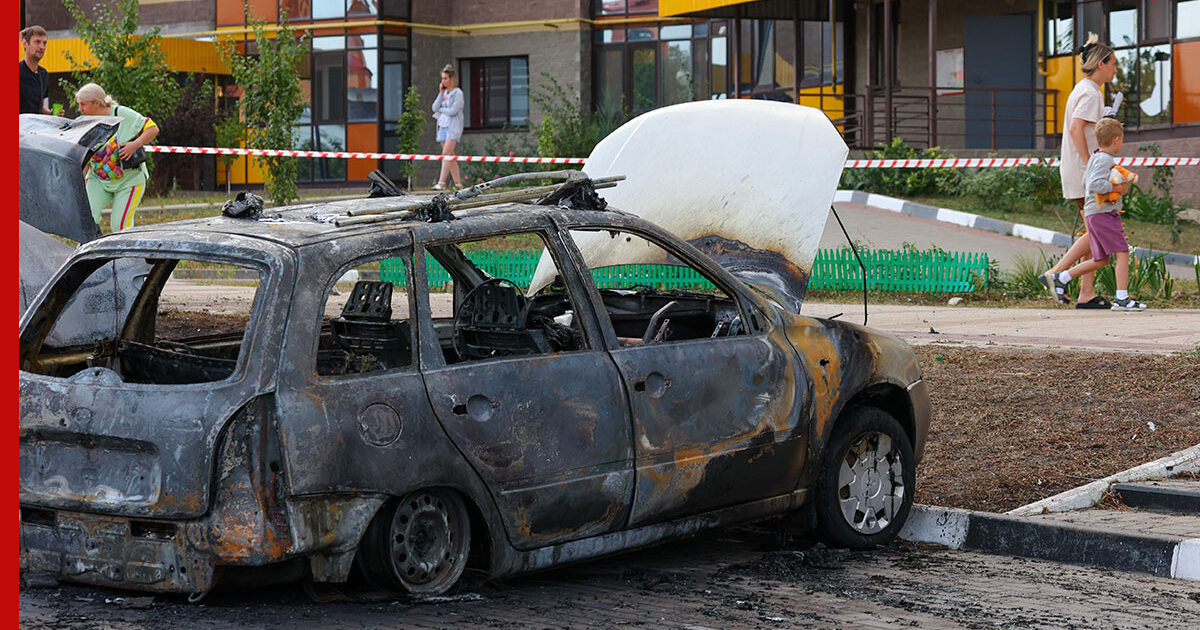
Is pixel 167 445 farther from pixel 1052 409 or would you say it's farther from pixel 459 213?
pixel 1052 409

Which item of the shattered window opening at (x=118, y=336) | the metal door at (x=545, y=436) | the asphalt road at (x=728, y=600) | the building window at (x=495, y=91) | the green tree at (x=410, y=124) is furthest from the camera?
the building window at (x=495, y=91)

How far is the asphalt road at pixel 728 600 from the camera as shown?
16.2 feet

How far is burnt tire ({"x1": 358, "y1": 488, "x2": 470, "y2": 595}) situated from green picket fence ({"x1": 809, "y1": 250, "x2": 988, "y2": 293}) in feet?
36.8

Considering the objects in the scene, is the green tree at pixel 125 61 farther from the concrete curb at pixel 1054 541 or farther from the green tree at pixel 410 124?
the concrete curb at pixel 1054 541

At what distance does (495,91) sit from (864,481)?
32.7 m

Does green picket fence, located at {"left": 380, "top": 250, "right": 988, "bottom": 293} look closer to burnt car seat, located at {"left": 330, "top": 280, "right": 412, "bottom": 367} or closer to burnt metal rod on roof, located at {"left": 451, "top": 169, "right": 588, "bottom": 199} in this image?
burnt metal rod on roof, located at {"left": 451, "top": 169, "right": 588, "bottom": 199}

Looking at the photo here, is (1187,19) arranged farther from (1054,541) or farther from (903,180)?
(1054,541)

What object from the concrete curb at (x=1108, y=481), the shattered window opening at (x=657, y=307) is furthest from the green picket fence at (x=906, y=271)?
the shattered window opening at (x=657, y=307)

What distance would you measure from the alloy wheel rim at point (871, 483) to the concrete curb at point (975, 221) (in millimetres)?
10927

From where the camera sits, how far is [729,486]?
233 inches

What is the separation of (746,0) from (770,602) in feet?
77.7

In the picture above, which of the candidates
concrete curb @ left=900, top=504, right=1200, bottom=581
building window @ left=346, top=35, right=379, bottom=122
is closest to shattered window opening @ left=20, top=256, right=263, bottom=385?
concrete curb @ left=900, top=504, right=1200, bottom=581

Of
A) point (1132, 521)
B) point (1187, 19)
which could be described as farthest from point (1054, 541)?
point (1187, 19)

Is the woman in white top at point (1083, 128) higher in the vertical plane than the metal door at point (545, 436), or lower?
higher
